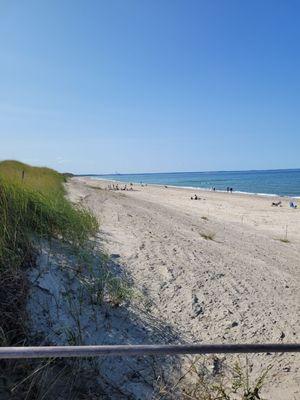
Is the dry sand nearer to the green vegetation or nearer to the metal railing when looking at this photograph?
the green vegetation

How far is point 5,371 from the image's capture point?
258 centimetres

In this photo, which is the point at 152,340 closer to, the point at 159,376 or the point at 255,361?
the point at 159,376

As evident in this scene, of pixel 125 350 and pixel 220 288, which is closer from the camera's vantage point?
pixel 125 350

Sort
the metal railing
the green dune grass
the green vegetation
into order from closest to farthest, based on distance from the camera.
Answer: the metal railing → the green vegetation → the green dune grass

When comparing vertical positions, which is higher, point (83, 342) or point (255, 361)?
point (83, 342)

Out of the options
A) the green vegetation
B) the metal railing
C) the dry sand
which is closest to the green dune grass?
the green vegetation

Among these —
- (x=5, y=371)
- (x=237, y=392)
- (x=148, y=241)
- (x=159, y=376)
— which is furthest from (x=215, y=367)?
(x=148, y=241)

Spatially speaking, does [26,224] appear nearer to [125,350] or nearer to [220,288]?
[220,288]

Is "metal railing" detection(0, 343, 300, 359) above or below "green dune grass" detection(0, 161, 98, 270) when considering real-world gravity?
below

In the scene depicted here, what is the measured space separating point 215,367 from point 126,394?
894 mm

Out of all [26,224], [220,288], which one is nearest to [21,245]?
[26,224]

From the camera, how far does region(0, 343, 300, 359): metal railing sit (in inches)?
63.8

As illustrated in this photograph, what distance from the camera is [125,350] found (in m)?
1.73

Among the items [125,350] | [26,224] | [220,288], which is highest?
[26,224]
